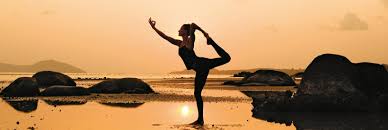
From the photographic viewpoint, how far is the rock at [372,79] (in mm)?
23500

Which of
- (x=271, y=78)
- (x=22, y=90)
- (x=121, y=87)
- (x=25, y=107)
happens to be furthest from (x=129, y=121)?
(x=271, y=78)

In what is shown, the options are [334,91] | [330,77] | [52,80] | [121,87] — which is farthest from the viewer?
[52,80]

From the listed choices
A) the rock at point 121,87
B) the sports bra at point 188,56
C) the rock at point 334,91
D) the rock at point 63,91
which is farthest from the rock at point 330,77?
the rock at point 121,87

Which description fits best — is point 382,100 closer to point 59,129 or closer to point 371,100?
point 371,100

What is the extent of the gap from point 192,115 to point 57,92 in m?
16.6

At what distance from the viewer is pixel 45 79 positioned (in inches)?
1897

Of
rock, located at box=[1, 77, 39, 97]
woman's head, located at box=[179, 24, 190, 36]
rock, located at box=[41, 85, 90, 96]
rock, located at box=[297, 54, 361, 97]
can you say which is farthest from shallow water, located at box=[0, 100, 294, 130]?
rock, located at box=[1, 77, 39, 97]

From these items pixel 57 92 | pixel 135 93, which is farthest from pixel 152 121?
pixel 135 93

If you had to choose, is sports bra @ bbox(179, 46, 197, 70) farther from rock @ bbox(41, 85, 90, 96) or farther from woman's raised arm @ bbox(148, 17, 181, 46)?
rock @ bbox(41, 85, 90, 96)

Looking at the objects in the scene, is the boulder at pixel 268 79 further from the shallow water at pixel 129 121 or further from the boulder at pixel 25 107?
the shallow water at pixel 129 121

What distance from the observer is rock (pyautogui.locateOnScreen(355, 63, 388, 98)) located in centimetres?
2350

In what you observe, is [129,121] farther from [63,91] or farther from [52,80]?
[52,80]

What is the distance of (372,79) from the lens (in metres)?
23.8

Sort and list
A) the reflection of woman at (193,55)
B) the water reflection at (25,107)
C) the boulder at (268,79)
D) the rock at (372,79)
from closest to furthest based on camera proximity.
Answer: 1. the reflection of woman at (193,55)
2. the water reflection at (25,107)
3. the rock at (372,79)
4. the boulder at (268,79)
